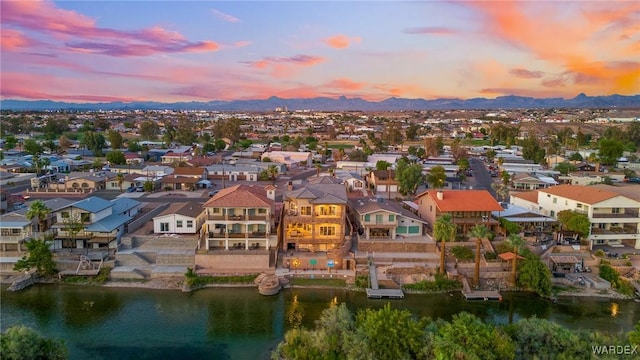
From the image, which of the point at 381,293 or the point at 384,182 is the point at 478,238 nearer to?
the point at 381,293

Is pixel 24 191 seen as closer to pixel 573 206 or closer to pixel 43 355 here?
pixel 43 355

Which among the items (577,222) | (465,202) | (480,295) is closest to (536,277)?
(480,295)

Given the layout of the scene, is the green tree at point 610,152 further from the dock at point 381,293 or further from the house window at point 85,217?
the house window at point 85,217

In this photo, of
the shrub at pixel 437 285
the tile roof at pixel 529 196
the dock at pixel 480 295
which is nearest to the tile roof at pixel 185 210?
the shrub at pixel 437 285

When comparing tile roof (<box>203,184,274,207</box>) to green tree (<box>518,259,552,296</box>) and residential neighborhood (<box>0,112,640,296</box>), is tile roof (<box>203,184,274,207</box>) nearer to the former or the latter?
residential neighborhood (<box>0,112,640,296</box>)

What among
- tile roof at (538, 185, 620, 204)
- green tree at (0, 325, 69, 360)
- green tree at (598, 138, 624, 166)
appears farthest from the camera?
green tree at (598, 138, 624, 166)

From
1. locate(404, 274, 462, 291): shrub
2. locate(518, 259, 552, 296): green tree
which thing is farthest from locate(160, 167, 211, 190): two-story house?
locate(518, 259, 552, 296): green tree
